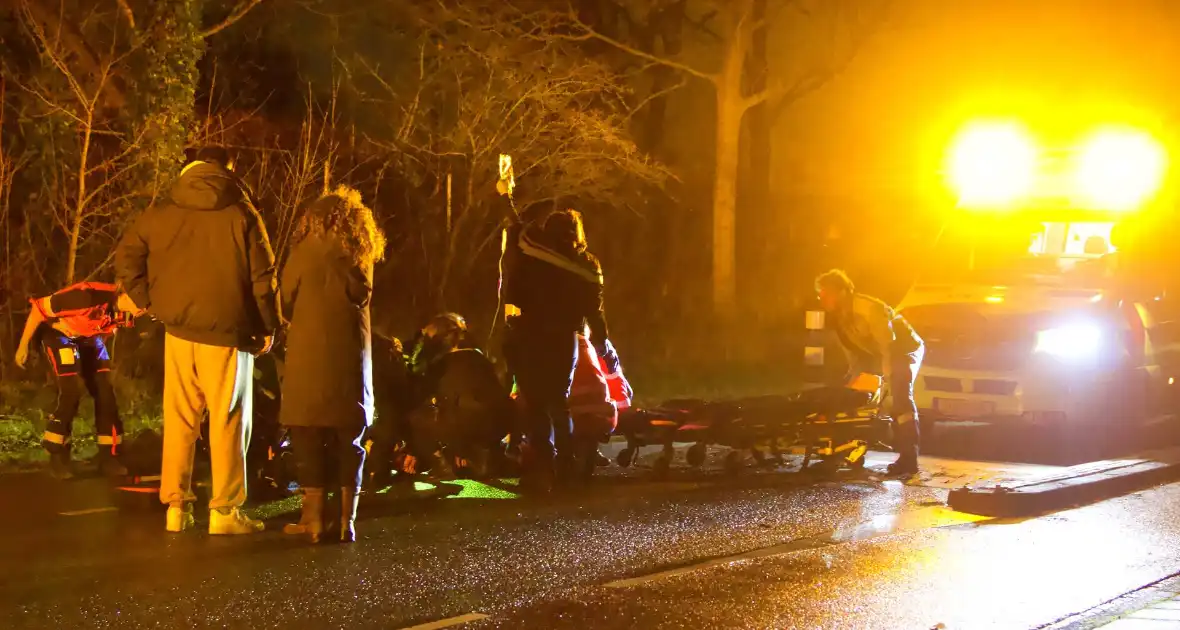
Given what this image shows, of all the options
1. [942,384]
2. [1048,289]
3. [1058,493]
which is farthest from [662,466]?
[1048,289]

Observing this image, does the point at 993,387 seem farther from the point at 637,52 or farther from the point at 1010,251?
the point at 637,52

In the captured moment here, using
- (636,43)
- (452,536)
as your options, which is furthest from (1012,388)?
(636,43)

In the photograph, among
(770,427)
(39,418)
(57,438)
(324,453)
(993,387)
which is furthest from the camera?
(993,387)

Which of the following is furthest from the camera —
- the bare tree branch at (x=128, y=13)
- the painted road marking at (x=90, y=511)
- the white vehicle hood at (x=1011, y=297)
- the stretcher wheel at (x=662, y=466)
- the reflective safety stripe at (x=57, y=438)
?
the bare tree branch at (x=128, y=13)

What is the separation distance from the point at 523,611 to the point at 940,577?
2091mm

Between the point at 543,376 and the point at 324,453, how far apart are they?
1.78 m

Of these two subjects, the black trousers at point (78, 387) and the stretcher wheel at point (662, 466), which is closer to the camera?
the black trousers at point (78, 387)

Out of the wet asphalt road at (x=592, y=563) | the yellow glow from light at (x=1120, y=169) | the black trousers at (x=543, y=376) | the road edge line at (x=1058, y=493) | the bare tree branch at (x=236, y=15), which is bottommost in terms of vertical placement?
the wet asphalt road at (x=592, y=563)

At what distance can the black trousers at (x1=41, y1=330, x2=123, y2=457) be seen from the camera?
8422 millimetres

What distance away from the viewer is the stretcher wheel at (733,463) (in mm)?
9297

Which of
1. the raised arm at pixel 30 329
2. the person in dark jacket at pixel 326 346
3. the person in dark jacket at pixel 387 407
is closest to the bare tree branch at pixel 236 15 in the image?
the raised arm at pixel 30 329

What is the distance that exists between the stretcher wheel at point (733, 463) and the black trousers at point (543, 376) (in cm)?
163

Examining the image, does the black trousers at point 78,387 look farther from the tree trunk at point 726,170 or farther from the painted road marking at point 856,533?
the tree trunk at point 726,170

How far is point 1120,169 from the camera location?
11906 mm
